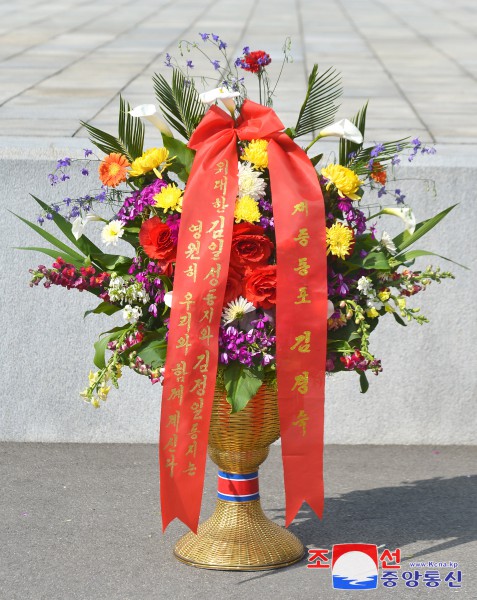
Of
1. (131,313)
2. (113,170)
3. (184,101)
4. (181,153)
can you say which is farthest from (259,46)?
(131,313)

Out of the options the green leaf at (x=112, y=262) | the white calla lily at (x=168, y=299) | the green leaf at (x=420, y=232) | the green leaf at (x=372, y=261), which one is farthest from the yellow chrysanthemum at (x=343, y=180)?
the green leaf at (x=112, y=262)

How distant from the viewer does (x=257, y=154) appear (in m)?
3.91

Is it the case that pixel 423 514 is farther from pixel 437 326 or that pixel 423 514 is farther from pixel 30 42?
pixel 30 42

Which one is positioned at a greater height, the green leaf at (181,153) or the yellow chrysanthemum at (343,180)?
the green leaf at (181,153)

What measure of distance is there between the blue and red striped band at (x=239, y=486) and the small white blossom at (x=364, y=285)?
78 centimetres

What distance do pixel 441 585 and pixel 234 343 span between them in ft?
3.60

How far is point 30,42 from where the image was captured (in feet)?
39.7

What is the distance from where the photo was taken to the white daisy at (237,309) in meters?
3.84

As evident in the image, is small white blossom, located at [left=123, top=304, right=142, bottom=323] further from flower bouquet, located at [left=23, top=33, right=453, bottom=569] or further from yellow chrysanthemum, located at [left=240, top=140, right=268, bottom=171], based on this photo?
yellow chrysanthemum, located at [left=240, top=140, right=268, bottom=171]

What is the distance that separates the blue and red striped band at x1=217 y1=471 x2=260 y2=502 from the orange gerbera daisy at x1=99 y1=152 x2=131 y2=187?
3.60 feet

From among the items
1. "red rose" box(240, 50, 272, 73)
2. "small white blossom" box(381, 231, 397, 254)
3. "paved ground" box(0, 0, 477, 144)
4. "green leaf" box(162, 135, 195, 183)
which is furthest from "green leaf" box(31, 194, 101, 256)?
"paved ground" box(0, 0, 477, 144)

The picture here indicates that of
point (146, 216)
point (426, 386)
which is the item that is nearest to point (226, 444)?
point (146, 216)

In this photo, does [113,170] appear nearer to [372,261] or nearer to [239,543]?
[372,261]

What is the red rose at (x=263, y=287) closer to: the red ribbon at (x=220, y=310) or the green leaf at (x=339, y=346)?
the red ribbon at (x=220, y=310)
